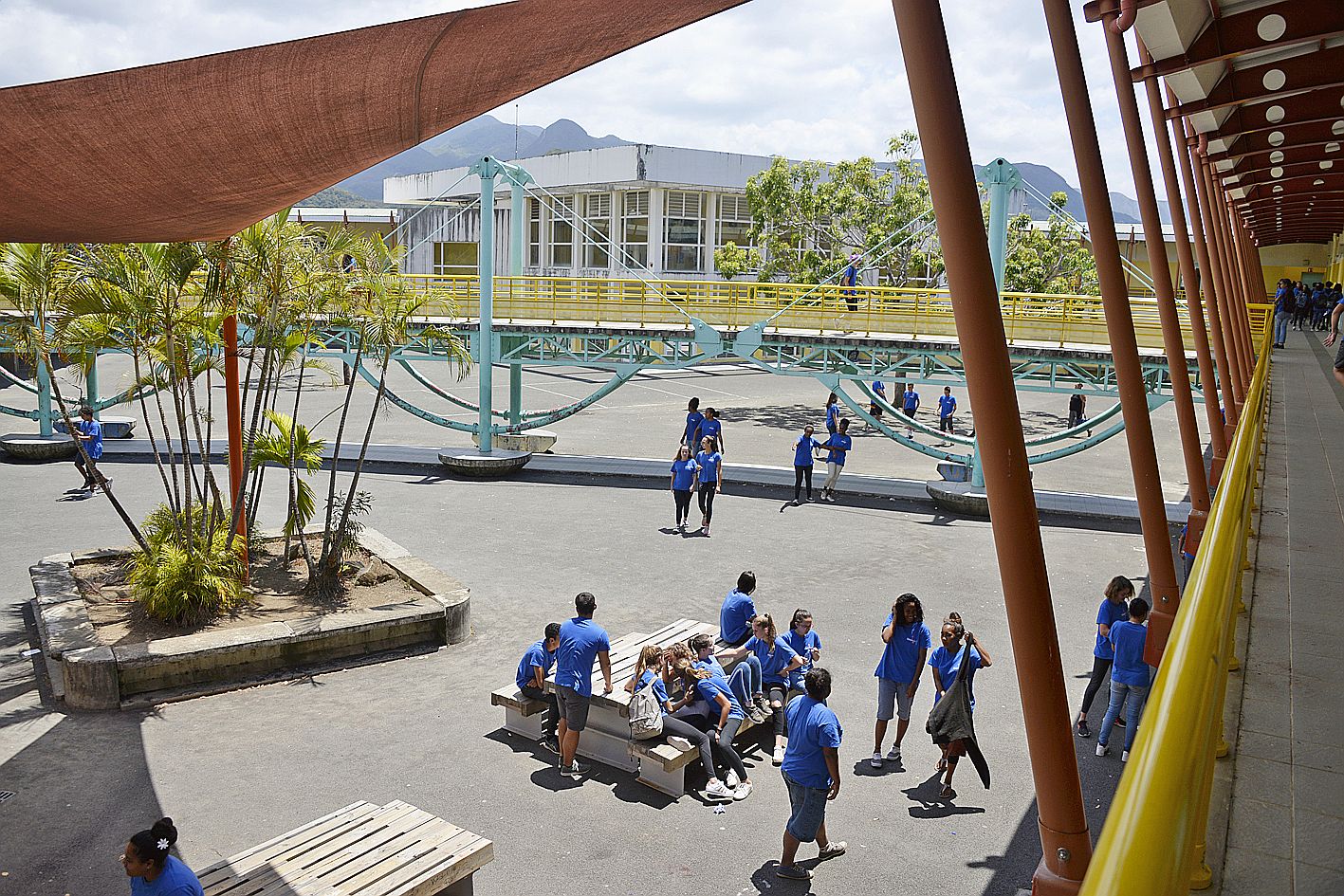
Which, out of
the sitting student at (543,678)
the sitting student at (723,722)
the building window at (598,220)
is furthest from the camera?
the building window at (598,220)

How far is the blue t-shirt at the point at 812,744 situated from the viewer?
6480 millimetres

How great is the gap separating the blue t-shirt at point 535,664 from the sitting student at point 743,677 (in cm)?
116

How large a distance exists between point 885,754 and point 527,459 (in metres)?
14.0

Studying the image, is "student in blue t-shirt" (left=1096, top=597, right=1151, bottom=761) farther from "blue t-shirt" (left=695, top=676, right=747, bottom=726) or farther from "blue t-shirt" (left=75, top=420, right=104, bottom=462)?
"blue t-shirt" (left=75, top=420, right=104, bottom=462)

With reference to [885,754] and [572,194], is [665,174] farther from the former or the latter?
[885,754]

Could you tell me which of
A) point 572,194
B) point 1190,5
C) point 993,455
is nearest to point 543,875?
point 993,455

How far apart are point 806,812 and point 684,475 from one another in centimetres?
959

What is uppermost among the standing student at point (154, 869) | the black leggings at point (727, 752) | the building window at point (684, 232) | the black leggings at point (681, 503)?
the building window at point (684, 232)

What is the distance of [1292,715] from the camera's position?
10.7ft

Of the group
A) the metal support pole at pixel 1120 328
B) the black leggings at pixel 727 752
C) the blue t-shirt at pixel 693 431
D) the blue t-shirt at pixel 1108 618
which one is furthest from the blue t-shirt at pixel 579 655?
the blue t-shirt at pixel 693 431

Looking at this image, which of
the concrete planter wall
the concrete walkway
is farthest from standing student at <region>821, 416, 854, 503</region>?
the concrete walkway

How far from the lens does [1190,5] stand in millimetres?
8547

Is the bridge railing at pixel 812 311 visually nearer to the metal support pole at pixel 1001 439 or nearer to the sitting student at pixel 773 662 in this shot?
the sitting student at pixel 773 662

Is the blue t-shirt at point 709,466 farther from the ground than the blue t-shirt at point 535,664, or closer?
farther from the ground
